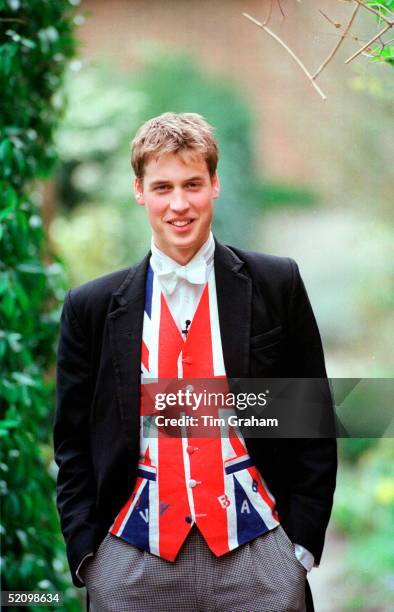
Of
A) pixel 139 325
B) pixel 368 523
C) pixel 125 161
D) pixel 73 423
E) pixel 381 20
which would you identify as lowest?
pixel 368 523

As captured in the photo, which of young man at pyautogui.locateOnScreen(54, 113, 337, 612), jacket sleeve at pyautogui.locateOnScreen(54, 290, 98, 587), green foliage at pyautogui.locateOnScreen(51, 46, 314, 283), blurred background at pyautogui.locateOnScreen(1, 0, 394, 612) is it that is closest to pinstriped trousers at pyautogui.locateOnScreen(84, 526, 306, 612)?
young man at pyautogui.locateOnScreen(54, 113, 337, 612)

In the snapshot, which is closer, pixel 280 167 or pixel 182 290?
pixel 182 290

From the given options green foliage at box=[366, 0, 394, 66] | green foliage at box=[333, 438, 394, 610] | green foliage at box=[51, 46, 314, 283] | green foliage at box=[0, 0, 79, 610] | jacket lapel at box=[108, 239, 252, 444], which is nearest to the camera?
green foliage at box=[366, 0, 394, 66]

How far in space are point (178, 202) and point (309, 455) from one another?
2.02 feet

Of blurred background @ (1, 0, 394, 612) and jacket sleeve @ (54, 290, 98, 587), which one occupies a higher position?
blurred background @ (1, 0, 394, 612)

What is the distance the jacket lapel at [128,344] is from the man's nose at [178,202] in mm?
209

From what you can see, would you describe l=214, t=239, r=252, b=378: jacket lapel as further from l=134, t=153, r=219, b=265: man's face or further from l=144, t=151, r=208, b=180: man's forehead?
l=144, t=151, r=208, b=180: man's forehead

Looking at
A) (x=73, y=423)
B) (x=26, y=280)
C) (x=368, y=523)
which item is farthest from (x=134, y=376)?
(x=368, y=523)

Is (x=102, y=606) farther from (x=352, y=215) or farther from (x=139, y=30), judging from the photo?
(x=139, y=30)

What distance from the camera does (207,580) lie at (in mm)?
1938

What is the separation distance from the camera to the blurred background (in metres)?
3.82

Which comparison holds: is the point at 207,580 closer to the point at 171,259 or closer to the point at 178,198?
the point at 171,259

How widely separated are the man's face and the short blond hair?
0.02 metres

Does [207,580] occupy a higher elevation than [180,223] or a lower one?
lower
